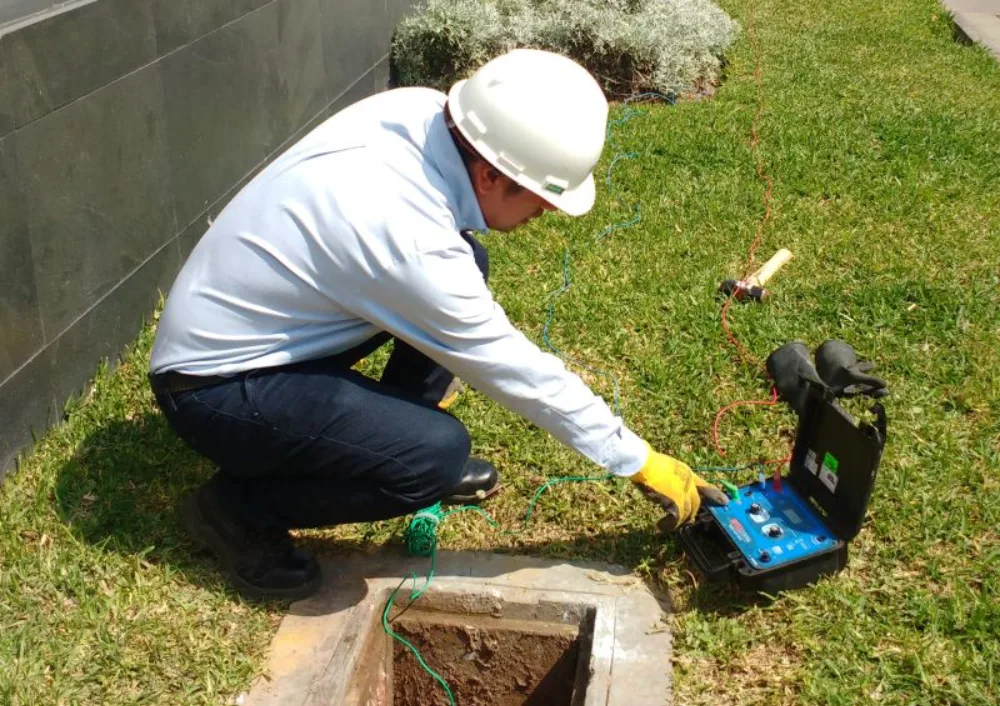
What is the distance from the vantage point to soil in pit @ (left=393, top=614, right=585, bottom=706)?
3.22m

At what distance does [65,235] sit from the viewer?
12.0 ft

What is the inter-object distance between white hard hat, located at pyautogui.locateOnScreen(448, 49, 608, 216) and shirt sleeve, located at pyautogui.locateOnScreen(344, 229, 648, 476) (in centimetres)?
23

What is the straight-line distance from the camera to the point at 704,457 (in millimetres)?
3650

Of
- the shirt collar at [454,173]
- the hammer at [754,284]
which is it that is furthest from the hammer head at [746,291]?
the shirt collar at [454,173]

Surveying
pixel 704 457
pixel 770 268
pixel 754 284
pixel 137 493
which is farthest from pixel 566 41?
pixel 137 493

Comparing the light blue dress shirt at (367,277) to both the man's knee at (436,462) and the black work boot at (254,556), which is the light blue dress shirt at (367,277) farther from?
the black work boot at (254,556)

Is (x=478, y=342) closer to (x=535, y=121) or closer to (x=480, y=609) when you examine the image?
(x=535, y=121)

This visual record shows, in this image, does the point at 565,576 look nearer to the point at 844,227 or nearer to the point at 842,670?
the point at 842,670

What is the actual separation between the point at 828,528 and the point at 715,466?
564 millimetres

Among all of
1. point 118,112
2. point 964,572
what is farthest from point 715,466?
point 118,112

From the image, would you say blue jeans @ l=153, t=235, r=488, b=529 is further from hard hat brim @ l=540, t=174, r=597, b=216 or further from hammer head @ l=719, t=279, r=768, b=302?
hammer head @ l=719, t=279, r=768, b=302

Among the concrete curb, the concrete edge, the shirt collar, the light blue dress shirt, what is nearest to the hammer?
the concrete edge

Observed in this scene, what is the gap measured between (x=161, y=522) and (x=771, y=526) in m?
1.74

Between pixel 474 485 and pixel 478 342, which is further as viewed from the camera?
pixel 474 485
